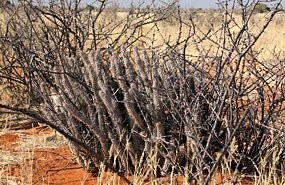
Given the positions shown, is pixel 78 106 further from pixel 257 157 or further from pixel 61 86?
pixel 257 157

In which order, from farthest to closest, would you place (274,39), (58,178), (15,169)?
(274,39)
(15,169)
(58,178)

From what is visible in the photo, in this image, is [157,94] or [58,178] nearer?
[157,94]

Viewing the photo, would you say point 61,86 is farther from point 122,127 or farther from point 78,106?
point 122,127

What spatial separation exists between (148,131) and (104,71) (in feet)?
2.44

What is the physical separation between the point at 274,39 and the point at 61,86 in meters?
13.5

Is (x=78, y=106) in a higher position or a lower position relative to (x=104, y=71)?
lower

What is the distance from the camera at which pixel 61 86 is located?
12.0 ft

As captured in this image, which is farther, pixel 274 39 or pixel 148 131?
pixel 274 39

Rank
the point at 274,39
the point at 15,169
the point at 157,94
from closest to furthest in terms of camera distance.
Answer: the point at 157,94
the point at 15,169
the point at 274,39

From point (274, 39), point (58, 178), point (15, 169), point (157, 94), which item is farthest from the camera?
point (274, 39)

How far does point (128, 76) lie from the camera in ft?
11.6

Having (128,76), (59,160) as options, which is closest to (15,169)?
(59,160)

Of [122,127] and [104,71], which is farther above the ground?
[104,71]

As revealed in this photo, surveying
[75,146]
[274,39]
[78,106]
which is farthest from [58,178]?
[274,39]
